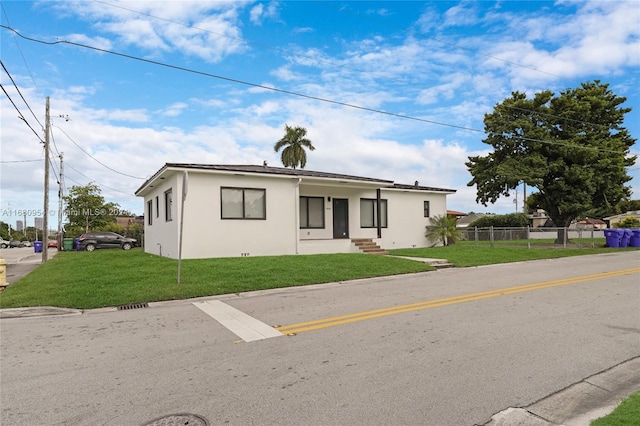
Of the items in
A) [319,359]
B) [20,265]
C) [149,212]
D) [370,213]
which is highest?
[149,212]

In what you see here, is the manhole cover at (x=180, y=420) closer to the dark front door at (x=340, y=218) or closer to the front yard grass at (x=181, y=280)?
the front yard grass at (x=181, y=280)

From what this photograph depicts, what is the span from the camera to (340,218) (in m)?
21.3

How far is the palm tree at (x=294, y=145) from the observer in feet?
147

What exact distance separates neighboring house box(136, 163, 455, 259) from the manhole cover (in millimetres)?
10148

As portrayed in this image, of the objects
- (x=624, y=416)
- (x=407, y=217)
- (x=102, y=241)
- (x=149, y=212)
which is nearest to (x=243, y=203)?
(x=149, y=212)

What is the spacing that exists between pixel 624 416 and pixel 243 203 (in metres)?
14.9

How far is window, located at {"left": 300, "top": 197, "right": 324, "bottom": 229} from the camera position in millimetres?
20188

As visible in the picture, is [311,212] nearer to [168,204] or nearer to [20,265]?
[168,204]

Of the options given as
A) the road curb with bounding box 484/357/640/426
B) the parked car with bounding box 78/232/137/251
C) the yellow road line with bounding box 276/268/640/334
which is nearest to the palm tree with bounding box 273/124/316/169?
the parked car with bounding box 78/232/137/251

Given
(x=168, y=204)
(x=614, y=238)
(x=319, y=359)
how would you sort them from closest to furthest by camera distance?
(x=319, y=359), (x=168, y=204), (x=614, y=238)

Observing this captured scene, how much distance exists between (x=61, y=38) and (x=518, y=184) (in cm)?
2490

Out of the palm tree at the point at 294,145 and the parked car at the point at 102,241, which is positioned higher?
the palm tree at the point at 294,145

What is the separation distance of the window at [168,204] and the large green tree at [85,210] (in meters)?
32.8

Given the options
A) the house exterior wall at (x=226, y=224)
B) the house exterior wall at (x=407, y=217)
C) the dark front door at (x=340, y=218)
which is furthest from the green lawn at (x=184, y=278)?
the house exterior wall at (x=407, y=217)
